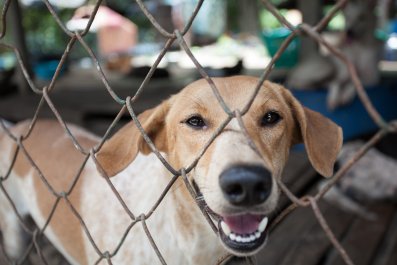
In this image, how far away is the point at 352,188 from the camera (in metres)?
3.64

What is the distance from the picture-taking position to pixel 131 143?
1750mm

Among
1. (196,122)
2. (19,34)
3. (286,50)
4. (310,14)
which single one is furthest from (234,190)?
(19,34)

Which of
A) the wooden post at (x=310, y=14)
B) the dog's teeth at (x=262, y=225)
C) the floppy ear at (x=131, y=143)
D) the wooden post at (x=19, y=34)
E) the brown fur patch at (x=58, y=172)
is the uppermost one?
the wooden post at (x=19, y=34)

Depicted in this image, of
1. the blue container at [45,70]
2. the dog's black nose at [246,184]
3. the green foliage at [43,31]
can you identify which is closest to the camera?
the dog's black nose at [246,184]

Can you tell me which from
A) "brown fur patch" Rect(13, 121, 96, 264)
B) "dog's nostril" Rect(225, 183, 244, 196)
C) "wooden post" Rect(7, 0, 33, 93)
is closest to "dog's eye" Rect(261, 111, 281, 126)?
"dog's nostril" Rect(225, 183, 244, 196)

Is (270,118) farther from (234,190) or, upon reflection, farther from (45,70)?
(45,70)

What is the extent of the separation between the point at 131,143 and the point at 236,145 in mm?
629

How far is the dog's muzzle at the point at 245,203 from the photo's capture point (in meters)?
1.14

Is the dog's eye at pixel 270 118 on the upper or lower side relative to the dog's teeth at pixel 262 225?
upper

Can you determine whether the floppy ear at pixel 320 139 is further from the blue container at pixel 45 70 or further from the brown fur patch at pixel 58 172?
the blue container at pixel 45 70

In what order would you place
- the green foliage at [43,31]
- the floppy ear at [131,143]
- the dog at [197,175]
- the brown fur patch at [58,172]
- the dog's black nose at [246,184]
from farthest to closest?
the green foliage at [43,31], the brown fur patch at [58,172], the floppy ear at [131,143], the dog at [197,175], the dog's black nose at [246,184]

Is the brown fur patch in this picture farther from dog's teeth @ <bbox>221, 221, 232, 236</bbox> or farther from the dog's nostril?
the dog's nostril

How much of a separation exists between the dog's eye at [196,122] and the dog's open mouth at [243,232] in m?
0.42

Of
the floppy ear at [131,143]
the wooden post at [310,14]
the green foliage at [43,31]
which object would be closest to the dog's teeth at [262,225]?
the floppy ear at [131,143]
